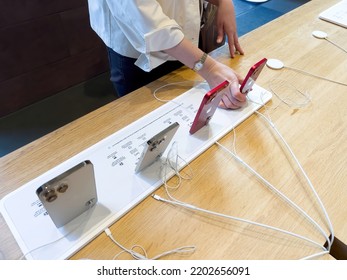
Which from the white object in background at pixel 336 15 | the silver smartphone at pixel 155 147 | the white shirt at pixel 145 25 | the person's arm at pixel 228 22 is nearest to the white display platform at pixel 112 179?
the silver smartphone at pixel 155 147

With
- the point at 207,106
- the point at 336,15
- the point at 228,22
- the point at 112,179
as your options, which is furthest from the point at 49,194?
the point at 336,15

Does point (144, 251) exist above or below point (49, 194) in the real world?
below

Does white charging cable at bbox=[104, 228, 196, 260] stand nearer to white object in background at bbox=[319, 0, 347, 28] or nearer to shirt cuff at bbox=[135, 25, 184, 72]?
shirt cuff at bbox=[135, 25, 184, 72]

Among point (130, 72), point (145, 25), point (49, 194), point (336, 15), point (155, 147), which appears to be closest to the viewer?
point (49, 194)

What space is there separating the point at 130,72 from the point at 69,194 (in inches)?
19.1

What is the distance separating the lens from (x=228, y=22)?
2.68ft

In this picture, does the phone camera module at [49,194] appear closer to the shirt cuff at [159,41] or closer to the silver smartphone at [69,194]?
the silver smartphone at [69,194]

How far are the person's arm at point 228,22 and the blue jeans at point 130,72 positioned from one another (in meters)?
0.18

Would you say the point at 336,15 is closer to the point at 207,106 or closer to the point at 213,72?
the point at 213,72

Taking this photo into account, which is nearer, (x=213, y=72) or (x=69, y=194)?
(x=69, y=194)

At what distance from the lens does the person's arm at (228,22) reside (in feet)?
2.68

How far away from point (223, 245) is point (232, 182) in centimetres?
13
